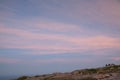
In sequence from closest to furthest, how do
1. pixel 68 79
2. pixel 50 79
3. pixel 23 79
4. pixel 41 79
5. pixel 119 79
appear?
pixel 119 79, pixel 68 79, pixel 50 79, pixel 41 79, pixel 23 79

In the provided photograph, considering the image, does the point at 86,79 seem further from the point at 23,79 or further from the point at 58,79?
the point at 23,79

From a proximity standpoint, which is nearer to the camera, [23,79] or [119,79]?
[119,79]

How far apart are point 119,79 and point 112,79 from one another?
1.34 metres

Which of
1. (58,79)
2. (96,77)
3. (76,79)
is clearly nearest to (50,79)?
(58,79)

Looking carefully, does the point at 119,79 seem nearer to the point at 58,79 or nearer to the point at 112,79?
the point at 112,79

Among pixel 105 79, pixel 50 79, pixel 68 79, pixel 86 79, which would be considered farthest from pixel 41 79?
pixel 105 79

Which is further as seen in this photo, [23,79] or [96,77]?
[23,79]

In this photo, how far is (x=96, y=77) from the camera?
38.8 metres

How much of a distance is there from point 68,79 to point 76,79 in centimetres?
180

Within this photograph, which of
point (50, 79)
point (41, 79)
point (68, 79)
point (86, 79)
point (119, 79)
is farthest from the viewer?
point (41, 79)

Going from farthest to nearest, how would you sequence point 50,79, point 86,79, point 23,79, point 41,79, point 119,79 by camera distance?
point 23,79 < point 41,79 < point 50,79 < point 86,79 < point 119,79

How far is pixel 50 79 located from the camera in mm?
43438

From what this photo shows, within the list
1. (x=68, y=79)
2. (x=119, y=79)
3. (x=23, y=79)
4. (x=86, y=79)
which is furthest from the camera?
(x=23, y=79)

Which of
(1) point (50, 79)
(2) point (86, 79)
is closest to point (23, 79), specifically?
(1) point (50, 79)
